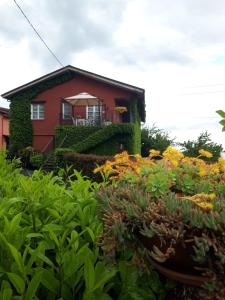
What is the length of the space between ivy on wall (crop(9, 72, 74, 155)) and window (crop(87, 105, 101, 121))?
9.32ft

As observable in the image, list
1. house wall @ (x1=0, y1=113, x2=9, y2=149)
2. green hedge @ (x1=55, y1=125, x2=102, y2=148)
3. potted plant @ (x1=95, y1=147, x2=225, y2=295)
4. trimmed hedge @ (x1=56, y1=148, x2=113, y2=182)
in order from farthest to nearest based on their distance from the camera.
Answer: house wall @ (x1=0, y1=113, x2=9, y2=149), green hedge @ (x1=55, y1=125, x2=102, y2=148), trimmed hedge @ (x1=56, y1=148, x2=113, y2=182), potted plant @ (x1=95, y1=147, x2=225, y2=295)

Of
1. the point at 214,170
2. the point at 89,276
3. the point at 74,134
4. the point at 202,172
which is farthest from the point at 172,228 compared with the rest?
the point at 74,134

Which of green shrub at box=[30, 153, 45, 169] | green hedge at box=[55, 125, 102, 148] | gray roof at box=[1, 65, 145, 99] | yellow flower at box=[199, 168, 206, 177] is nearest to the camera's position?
yellow flower at box=[199, 168, 206, 177]

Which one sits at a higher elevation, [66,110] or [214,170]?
[66,110]

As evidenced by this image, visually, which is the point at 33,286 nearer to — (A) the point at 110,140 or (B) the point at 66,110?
(A) the point at 110,140

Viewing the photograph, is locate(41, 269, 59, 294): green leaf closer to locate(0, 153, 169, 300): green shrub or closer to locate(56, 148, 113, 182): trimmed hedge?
locate(0, 153, 169, 300): green shrub

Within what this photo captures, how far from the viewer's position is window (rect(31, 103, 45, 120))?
102ft

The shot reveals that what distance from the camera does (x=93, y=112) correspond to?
3109cm

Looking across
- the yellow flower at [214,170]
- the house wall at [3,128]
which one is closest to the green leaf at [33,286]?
the yellow flower at [214,170]

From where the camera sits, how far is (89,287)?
1.53m

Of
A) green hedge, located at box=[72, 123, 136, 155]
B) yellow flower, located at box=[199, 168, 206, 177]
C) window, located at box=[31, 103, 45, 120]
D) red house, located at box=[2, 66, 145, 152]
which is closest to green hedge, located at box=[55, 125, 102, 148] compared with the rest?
green hedge, located at box=[72, 123, 136, 155]

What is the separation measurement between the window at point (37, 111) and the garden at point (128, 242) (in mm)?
29602

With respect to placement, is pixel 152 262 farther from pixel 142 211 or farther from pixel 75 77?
pixel 75 77

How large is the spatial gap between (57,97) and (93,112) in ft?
10.1
